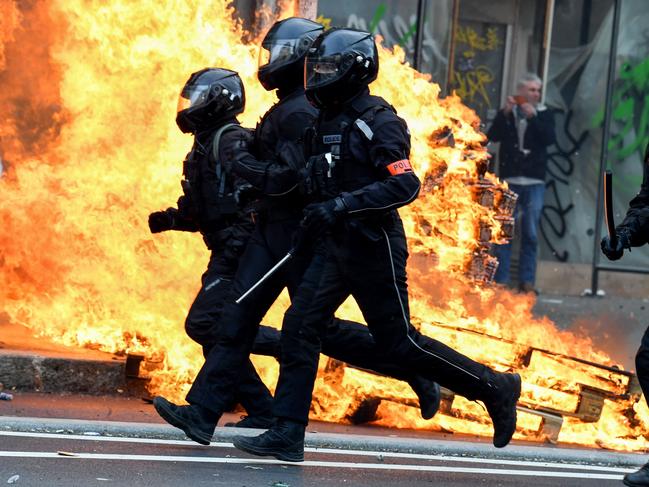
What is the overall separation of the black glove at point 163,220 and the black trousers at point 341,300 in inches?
46.4

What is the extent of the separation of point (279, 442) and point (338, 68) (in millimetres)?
1659

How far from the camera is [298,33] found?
23.9 feet

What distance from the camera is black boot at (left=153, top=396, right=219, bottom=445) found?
6.77 meters

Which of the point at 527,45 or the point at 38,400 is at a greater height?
the point at 527,45

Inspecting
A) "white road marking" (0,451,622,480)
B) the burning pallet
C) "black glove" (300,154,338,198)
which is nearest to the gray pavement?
the burning pallet

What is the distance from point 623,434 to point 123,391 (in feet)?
9.10

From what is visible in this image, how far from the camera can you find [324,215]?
640cm

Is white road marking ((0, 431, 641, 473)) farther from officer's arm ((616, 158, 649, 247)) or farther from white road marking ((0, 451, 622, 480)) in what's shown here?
officer's arm ((616, 158, 649, 247))

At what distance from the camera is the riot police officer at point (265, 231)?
268 inches

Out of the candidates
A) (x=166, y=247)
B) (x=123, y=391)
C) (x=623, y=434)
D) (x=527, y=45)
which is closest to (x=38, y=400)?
(x=123, y=391)

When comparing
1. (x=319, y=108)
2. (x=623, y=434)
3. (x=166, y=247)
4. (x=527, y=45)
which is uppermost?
(x=527, y=45)

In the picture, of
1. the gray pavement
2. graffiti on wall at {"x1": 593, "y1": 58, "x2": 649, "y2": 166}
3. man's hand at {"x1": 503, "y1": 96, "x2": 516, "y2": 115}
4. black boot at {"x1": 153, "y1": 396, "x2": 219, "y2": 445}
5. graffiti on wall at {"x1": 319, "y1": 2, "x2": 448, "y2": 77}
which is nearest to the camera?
black boot at {"x1": 153, "y1": 396, "x2": 219, "y2": 445}

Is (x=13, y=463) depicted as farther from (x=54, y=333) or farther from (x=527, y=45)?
(x=527, y=45)

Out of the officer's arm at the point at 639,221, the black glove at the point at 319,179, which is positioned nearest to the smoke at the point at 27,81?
the black glove at the point at 319,179
